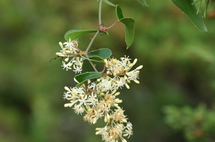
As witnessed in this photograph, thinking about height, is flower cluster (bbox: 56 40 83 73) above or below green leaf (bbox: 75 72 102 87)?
above

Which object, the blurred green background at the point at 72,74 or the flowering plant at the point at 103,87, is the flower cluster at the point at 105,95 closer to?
the flowering plant at the point at 103,87

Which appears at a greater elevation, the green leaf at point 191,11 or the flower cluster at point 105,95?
the green leaf at point 191,11

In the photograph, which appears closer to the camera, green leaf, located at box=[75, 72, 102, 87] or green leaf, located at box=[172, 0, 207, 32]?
green leaf, located at box=[75, 72, 102, 87]

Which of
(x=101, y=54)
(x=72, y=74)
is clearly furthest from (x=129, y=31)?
(x=72, y=74)

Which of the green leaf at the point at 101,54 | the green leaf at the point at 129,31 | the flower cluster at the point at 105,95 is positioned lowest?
the flower cluster at the point at 105,95

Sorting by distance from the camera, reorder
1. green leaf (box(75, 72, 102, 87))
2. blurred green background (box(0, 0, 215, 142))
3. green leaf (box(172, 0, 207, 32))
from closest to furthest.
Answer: green leaf (box(75, 72, 102, 87)) < green leaf (box(172, 0, 207, 32)) < blurred green background (box(0, 0, 215, 142))

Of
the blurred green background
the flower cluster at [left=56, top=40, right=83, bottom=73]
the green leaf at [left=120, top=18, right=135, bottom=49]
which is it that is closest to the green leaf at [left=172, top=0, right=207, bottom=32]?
the green leaf at [left=120, top=18, right=135, bottom=49]

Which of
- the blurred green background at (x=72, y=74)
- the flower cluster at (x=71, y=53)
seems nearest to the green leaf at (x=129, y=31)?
the flower cluster at (x=71, y=53)

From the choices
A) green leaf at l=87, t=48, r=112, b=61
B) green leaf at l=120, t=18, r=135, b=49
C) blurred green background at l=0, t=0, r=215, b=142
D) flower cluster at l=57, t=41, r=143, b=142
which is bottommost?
flower cluster at l=57, t=41, r=143, b=142

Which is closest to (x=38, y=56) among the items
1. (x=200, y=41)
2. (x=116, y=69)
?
(x=200, y=41)

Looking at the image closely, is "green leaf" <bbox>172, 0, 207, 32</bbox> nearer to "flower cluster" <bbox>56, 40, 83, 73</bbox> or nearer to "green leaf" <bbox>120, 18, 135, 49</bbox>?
"green leaf" <bbox>120, 18, 135, 49</bbox>
